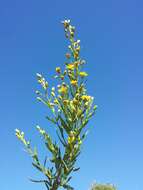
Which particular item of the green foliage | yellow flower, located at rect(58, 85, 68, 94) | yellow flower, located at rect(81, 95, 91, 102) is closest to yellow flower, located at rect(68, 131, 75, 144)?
yellow flower, located at rect(81, 95, 91, 102)

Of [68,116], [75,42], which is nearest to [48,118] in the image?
[68,116]

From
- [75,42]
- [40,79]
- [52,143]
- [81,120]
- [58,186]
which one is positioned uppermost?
[75,42]

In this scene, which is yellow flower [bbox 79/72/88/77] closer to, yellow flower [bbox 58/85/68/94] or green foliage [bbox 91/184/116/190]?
yellow flower [bbox 58/85/68/94]

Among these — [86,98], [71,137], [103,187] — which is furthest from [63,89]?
[103,187]

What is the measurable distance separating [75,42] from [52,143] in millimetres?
3088

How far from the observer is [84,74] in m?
12.0

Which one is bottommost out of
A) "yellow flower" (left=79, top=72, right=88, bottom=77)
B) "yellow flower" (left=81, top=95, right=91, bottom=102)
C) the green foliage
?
"yellow flower" (left=81, top=95, right=91, bottom=102)

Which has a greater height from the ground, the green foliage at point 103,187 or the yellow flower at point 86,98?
the green foliage at point 103,187

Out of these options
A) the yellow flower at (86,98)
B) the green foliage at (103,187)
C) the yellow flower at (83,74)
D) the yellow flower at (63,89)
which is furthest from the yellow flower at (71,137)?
the green foliage at (103,187)

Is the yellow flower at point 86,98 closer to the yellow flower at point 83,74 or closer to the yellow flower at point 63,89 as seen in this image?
the yellow flower at point 63,89

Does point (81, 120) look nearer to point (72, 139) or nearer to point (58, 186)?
point (72, 139)

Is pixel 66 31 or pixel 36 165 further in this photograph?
pixel 66 31

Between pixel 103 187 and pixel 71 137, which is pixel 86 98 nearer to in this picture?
pixel 71 137

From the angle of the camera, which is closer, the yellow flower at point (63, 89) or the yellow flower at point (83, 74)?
the yellow flower at point (63, 89)
